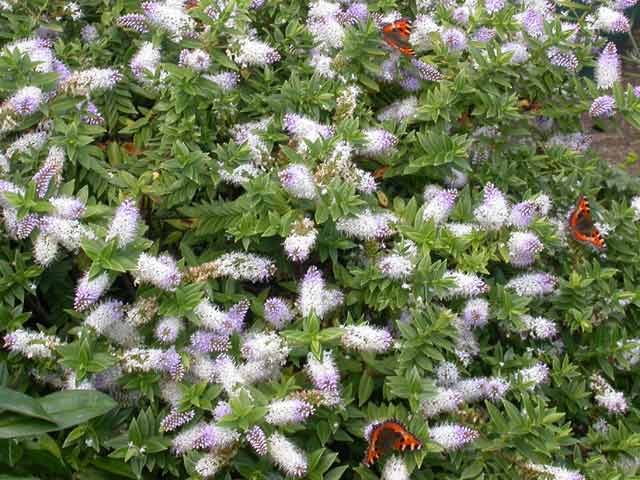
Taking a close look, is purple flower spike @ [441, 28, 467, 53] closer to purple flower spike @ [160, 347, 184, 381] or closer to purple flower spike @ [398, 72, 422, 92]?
purple flower spike @ [398, 72, 422, 92]

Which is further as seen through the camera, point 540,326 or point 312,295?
point 540,326

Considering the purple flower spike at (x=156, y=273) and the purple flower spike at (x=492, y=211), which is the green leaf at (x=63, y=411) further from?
the purple flower spike at (x=492, y=211)

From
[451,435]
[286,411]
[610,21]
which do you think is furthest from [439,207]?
[610,21]

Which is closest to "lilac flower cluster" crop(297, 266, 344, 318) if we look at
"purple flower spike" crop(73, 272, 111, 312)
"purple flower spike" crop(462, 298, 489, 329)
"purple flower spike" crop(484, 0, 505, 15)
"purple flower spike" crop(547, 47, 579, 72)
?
"purple flower spike" crop(462, 298, 489, 329)

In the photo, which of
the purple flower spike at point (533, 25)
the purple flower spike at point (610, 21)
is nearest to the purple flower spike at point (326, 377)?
the purple flower spike at point (533, 25)

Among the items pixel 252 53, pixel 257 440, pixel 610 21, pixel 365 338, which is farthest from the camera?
pixel 610 21

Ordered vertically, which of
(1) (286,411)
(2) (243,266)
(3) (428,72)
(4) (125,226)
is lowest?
(1) (286,411)

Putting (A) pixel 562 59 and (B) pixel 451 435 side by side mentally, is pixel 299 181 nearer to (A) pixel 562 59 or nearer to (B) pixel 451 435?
(B) pixel 451 435
